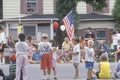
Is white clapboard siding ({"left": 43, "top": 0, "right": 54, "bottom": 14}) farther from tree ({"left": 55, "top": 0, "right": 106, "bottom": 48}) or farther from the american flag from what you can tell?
the american flag

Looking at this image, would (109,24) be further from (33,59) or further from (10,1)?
(33,59)

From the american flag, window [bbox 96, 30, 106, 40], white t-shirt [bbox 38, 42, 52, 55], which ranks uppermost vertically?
white t-shirt [bbox 38, 42, 52, 55]

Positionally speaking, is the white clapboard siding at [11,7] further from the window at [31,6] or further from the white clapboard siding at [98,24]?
the white clapboard siding at [98,24]

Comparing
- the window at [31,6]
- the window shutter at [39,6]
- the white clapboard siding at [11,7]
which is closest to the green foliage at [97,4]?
the window shutter at [39,6]

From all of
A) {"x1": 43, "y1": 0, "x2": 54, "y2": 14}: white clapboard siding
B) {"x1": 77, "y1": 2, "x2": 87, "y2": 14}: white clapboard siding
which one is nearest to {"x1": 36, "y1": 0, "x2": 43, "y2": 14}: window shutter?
{"x1": 43, "y1": 0, "x2": 54, "y2": 14}: white clapboard siding

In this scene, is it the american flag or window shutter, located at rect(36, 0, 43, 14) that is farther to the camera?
window shutter, located at rect(36, 0, 43, 14)

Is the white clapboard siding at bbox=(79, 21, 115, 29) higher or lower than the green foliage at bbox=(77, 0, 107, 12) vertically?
lower

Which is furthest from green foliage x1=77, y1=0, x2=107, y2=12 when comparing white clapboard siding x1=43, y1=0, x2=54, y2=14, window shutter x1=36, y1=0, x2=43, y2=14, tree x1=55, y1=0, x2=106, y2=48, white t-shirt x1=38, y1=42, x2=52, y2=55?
white t-shirt x1=38, y1=42, x2=52, y2=55

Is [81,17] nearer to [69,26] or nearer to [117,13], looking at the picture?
[117,13]

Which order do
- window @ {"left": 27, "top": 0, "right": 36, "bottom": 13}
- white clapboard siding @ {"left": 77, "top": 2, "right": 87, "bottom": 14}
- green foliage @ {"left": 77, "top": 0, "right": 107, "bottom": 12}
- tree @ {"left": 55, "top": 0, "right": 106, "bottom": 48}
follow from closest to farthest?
green foliage @ {"left": 77, "top": 0, "right": 107, "bottom": 12} < tree @ {"left": 55, "top": 0, "right": 106, "bottom": 48} < white clapboard siding @ {"left": 77, "top": 2, "right": 87, "bottom": 14} < window @ {"left": 27, "top": 0, "right": 36, "bottom": 13}

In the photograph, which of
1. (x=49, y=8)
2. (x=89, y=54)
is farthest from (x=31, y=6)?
(x=89, y=54)

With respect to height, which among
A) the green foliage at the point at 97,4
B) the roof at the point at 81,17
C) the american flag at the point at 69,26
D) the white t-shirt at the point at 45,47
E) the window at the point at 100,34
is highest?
the green foliage at the point at 97,4

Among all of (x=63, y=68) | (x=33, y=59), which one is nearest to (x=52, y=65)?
(x=63, y=68)

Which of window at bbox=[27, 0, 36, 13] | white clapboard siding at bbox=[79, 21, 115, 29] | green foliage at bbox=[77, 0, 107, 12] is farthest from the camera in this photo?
window at bbox=[27, 0, 36, 13]
